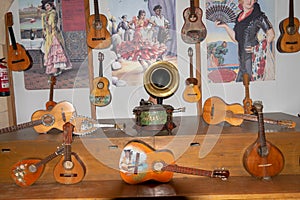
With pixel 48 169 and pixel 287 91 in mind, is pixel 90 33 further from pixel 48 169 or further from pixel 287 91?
pixel 287 91

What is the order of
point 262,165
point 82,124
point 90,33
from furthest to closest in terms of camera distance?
point 90,33
point 82,124
point 262,165

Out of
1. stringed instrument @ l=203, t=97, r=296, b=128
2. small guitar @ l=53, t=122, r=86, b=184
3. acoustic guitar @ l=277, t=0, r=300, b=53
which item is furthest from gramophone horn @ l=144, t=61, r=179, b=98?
acoustic guitar @ l=277, t=0, r=300, b=53

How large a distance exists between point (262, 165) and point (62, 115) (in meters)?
1.05

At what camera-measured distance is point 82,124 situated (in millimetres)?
1752

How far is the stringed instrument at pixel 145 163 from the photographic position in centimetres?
159

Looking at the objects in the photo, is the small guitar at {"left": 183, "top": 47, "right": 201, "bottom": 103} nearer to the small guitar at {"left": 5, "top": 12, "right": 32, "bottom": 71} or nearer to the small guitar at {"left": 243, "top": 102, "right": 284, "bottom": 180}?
the small guitar at {"left": 243, "top": 102, "right": 284, "bottom": 180}

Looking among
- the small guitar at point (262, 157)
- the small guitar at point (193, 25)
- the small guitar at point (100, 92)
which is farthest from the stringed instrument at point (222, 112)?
the small guitar at point (100, 92)

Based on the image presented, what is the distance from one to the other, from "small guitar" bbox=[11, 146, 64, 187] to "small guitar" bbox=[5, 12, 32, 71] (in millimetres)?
727

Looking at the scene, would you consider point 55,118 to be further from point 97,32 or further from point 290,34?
point 290,34

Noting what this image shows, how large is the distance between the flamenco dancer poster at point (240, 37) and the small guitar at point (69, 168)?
1042mm

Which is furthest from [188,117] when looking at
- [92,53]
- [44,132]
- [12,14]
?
[12,14]

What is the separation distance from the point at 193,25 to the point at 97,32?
23.7 inches

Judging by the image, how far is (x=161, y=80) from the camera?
68.5 inches

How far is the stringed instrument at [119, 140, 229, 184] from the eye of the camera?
62.7 inches
